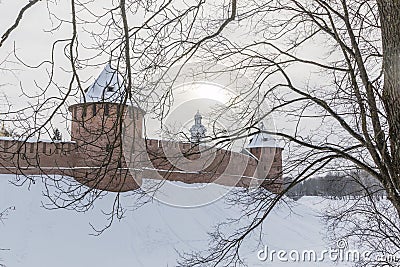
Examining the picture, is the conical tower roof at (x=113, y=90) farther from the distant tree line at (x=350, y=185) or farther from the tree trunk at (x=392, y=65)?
the distant tree line at (x=350, y=185)

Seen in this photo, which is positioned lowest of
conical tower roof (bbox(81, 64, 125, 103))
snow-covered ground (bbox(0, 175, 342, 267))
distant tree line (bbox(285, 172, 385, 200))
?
snow-covered ground (bbox(0, 175, 342, 267))

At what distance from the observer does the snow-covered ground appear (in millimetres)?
13227

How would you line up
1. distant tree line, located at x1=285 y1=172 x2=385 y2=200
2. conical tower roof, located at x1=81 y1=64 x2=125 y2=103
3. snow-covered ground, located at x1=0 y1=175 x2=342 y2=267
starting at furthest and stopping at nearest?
snow-covered ground, located at x1=0 y1=175 x2=342 y2=267, distant tree line, located at x1=285 y1=172 x2=385 y2=200, conical tower roof, located at x1=81 y1=64 x2=125 y2=103

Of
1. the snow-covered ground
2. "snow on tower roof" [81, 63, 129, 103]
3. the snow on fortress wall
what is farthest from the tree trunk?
the snow-covered ground

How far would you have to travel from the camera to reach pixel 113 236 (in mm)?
14773

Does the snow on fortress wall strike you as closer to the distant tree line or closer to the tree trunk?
the distant tree line

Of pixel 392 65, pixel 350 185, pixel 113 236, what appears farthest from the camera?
pixel 113 236

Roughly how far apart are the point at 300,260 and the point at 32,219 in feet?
26.0

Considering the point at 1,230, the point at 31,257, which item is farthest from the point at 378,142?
the point at 1,230

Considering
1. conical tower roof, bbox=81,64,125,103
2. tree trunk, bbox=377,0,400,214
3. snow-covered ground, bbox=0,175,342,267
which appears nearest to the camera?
conical tower roof, bbox=81,64,125,103

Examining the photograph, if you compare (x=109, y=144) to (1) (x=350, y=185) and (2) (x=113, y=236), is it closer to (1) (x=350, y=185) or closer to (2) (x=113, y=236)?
(1) (x=350, y=185)

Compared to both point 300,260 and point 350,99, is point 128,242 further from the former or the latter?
point 350,99

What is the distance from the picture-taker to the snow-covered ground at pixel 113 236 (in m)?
13.2

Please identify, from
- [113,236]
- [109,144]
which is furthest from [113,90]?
[113,236]
